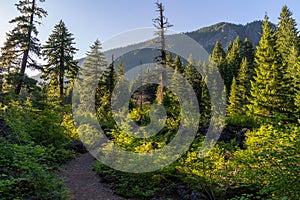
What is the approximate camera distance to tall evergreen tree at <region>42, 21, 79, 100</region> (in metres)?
22.1

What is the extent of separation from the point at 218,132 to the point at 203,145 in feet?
26.8

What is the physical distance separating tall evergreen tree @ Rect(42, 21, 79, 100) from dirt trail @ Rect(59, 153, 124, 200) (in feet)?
38.4

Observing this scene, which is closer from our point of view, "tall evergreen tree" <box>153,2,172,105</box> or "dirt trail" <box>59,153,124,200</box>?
"dirt trail" <box>59,153,124,200</box>

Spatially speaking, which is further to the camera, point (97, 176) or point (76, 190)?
point (97, 176)

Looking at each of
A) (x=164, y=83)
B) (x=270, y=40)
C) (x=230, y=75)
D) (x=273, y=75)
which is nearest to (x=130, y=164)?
(x=164, y=83)

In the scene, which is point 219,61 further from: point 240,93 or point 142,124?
point 142,124

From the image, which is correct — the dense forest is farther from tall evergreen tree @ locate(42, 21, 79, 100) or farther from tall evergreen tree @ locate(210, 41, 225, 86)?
tall evergreen tree @ locate(210, 41, 225, 86)

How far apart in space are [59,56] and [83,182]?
53.0 feet

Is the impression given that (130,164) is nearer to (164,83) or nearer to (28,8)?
(164,83)

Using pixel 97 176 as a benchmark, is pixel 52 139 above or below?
above

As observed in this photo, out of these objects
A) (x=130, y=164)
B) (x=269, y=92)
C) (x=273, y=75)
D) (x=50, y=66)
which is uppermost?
(x=50, y=66)

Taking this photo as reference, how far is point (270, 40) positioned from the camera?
69.0 ft

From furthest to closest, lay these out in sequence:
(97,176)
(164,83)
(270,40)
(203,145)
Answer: (270,40) < (164,83) < (97,176) < (203,145)

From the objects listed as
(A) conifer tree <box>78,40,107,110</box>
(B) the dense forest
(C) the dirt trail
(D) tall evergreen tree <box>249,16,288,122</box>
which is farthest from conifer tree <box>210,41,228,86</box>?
(C) the dirt trail
